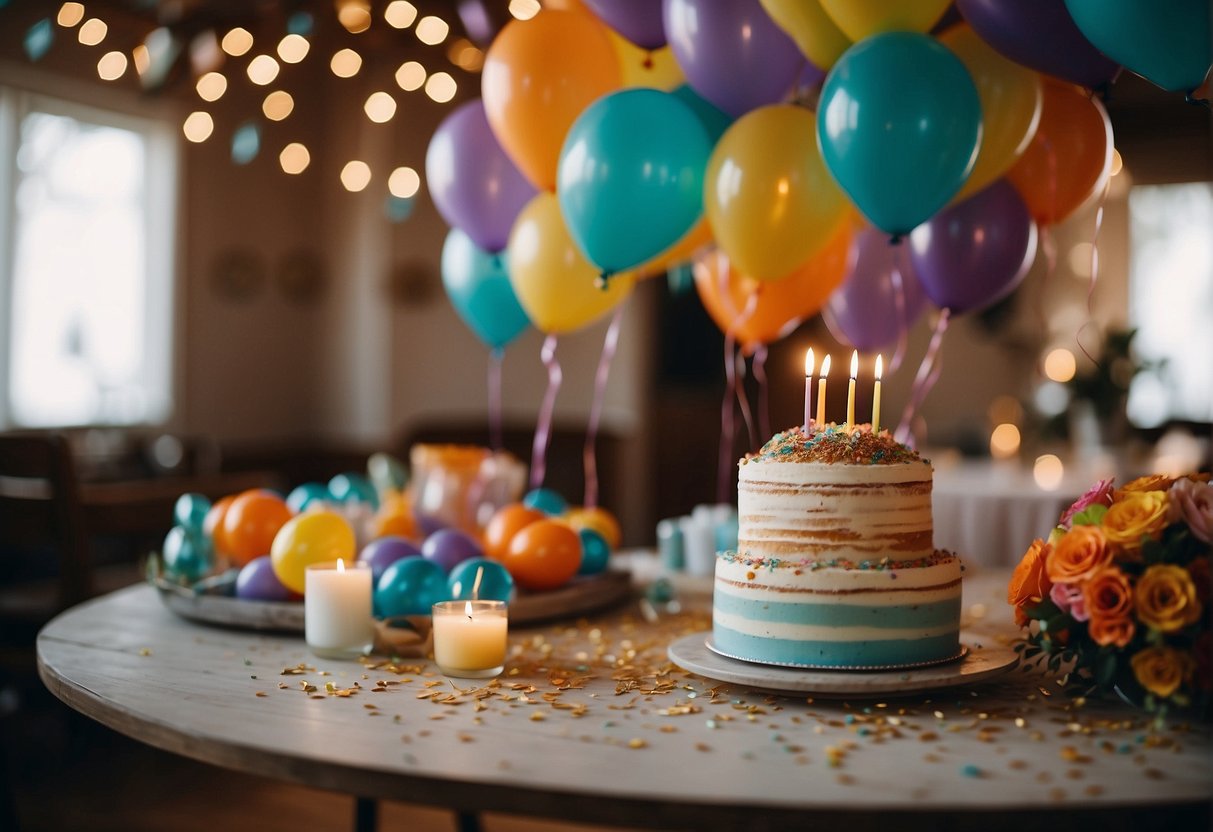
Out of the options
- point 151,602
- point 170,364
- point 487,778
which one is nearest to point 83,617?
point 151,602

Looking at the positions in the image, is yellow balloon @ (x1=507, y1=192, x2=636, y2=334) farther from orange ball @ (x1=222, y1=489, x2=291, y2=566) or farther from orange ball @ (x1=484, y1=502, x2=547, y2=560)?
orange ball @ (x1=222, y1=489, x2=291, y2=566)

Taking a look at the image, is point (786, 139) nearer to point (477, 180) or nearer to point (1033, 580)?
point (477, 180)

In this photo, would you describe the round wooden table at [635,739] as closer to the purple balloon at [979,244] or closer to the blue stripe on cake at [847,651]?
the blue stripe on cake at [847,651]

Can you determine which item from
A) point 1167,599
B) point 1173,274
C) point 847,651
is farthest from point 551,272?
point 1173,274

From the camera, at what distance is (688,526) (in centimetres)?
235

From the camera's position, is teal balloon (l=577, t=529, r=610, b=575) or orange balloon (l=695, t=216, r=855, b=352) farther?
orange balloon (l=695, t=216, r=855, b=352)

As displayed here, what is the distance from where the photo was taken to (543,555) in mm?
1845

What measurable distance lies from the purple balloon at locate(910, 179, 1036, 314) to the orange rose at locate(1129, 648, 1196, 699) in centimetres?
101

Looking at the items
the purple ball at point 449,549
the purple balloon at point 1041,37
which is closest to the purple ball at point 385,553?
the purple ball at point 449,549

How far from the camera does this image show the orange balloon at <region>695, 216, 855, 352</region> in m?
2.18

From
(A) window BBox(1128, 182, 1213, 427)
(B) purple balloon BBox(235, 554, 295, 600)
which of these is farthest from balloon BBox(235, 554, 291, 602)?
(A) window BBox(1128, 182, 1213, 427)

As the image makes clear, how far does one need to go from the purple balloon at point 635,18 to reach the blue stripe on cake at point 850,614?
1078 millimetres

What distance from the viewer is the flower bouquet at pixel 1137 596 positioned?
3.78 feet

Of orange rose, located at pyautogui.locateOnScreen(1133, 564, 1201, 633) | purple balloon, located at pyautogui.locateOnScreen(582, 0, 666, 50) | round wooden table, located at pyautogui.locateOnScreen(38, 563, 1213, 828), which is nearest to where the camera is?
round wooden table, located at pyautogui.locateOnScreen(38, 563, 1213, 828)
